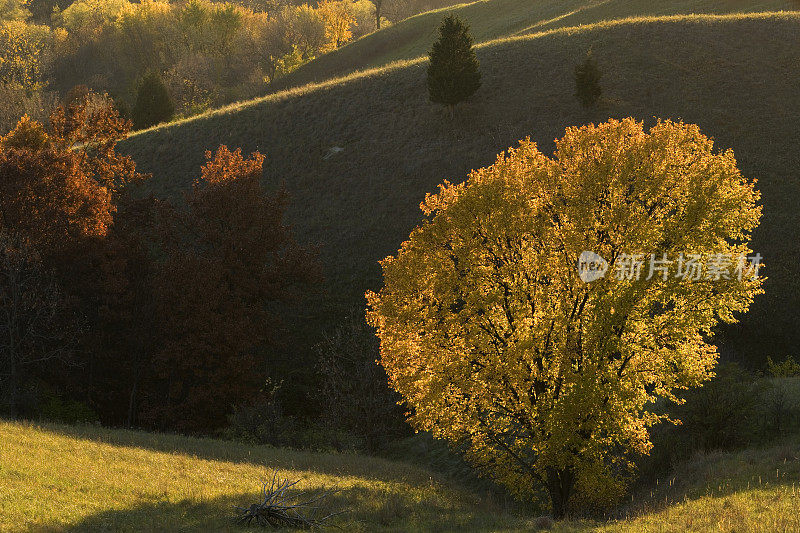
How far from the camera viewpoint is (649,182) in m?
19.3

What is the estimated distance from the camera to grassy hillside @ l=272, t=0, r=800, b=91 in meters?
72.2

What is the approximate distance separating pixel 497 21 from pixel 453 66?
50.9 meters

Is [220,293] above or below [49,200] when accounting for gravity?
below

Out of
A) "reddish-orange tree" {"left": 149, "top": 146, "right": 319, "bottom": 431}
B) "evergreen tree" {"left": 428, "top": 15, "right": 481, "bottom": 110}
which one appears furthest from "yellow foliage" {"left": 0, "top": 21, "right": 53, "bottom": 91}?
"reddish-orange tree" {"left": 149, "top": 146, "right": 319, "bottom": 431}

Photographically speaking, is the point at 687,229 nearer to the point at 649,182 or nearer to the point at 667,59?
the point at 649,182

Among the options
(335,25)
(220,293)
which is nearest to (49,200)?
(220,293)

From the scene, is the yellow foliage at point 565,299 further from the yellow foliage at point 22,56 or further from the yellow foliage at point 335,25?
the yellow foliage at point 335,25

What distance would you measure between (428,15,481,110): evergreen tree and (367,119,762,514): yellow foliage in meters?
32.0

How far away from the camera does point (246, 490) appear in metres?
18.2

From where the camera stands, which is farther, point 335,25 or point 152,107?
point 335,25

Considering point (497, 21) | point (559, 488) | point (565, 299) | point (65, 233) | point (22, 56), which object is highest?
point (22, 56)

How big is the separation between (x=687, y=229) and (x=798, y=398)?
11279 mm

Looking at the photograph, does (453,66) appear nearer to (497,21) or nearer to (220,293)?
(220,293)

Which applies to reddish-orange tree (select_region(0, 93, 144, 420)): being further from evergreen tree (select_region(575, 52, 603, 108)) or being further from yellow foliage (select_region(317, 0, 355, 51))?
yellow foliage (select_region(317, 0, 355, 51))
